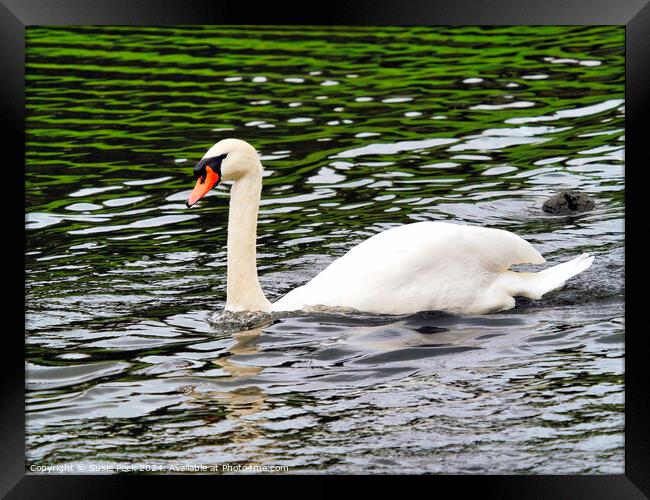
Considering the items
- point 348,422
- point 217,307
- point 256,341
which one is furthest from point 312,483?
point 217,307

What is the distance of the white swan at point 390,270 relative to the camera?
32.8ft

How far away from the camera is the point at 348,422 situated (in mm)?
8148

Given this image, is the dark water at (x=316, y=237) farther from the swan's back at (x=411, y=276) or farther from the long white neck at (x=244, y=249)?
the long white neck at (x=244, y=249)

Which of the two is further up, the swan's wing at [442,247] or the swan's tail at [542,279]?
the swan's wing at [442,247]

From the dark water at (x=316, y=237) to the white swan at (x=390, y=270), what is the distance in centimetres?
16

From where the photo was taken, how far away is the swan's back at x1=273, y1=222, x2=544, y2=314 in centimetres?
998

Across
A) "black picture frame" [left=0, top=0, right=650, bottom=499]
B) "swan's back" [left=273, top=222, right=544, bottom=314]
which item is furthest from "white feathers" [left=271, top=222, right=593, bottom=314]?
"black picture frame" [left=0, top=0, right=650, bottom=499]

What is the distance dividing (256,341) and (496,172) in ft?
13.2

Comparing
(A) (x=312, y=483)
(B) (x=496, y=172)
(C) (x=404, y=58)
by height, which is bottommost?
(A) (x=312, y=483)

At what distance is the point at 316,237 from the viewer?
11.8 metres

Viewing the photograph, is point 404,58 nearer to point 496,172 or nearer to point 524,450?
point 496,172

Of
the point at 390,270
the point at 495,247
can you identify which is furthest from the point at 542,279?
the point at 390,270

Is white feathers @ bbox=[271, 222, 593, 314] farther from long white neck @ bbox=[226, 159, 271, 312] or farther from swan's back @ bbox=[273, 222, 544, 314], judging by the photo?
long white neck @ bbox=[226, 159, 271, 312]
